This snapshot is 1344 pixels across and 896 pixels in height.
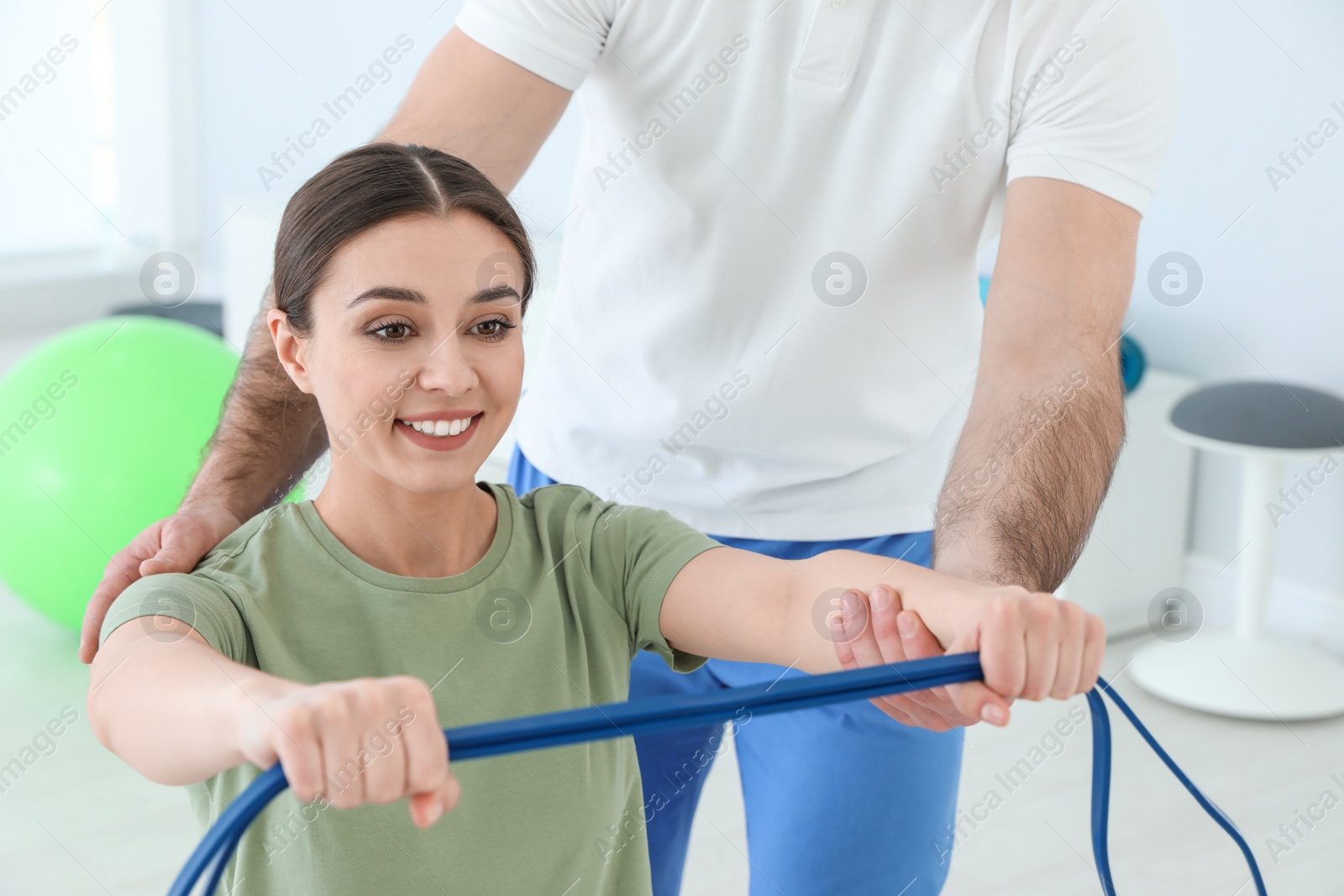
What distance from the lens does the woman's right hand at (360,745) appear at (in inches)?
23.6

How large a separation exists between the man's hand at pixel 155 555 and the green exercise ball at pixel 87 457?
59.8 inches

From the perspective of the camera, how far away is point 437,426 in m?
0.94

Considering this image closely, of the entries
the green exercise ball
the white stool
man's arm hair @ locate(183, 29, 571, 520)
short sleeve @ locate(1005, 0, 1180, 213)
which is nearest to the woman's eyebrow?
man's arm hair @ locate(183, 29, 571, 520)

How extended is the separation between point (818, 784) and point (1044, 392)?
42 centimetres

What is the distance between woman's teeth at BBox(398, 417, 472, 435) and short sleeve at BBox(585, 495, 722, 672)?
0.54 ft

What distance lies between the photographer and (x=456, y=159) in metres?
1.02

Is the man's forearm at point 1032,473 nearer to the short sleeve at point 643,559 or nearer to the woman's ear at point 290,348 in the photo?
the short sleeve at point 643,559

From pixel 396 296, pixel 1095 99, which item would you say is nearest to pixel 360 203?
pixel 396 296

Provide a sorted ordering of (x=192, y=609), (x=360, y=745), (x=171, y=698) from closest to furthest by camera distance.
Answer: (x=360, y=745) → (x=171, y=698) → (x=192, y=609)

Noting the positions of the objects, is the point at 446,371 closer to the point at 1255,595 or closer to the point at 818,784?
the point at 818,784

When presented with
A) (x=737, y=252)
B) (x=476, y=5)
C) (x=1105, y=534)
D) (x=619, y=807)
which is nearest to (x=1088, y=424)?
(x=737, y=252)

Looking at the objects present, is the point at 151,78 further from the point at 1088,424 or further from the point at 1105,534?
the point at 1088,424

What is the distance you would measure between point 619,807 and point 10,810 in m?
1.63

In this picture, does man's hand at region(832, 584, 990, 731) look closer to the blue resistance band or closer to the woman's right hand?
the blue resistance band
